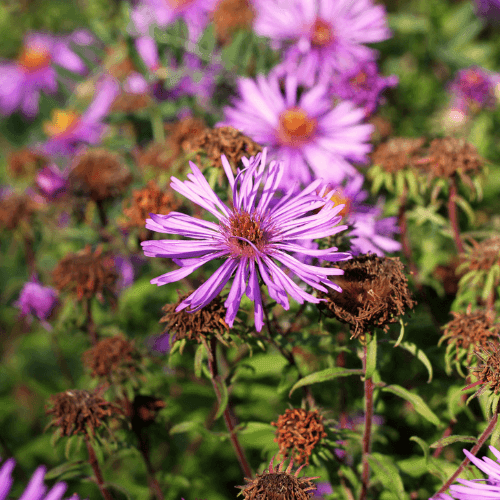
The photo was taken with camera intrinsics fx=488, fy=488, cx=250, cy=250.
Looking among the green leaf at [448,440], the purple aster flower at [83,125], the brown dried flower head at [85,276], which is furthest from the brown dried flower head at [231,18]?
the green leaf at [448,440]

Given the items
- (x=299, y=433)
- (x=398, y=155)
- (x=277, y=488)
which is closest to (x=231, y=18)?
(x=398, y=155)

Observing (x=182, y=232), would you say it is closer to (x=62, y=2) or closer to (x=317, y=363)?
(x=317, y=363)

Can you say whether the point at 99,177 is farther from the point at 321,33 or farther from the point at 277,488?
the point at 277,488

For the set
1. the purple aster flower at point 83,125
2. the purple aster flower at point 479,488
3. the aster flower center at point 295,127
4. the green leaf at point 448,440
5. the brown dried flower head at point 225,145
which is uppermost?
the purple aster flower at point 83,125

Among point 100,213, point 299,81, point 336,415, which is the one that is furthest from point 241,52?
point 336,415

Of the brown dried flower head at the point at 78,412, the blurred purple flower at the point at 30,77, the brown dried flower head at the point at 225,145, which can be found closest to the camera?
the brown dried flower head at the point at 78,412

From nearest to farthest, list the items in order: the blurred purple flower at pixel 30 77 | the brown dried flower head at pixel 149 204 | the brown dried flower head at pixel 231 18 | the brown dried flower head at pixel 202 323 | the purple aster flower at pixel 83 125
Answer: the brown dried flower head at pixel 202 323
the brown dried flower head at pixel 149 204
the brown dried flower head at pixel 231 18
the purple aster flower at pixel 83 125
the blurred purple flower at pixel 30 77

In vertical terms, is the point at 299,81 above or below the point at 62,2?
below

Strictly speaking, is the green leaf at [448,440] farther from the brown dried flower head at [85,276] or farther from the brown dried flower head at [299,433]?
the brown dried flower head at [85,276]
